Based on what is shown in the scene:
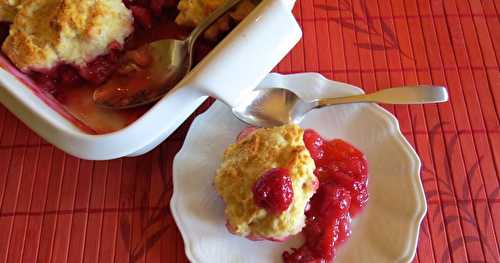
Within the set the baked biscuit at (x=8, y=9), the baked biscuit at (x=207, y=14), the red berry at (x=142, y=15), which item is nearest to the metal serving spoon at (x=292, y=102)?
the baked biscuit at (x=207, y=14)

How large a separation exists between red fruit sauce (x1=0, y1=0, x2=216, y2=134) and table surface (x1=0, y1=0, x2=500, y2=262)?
111 mm

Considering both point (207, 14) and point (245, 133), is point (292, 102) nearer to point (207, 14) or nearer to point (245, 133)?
point (245, 133)

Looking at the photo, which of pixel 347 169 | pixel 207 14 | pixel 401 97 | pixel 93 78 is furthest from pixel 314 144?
pixel 93 78

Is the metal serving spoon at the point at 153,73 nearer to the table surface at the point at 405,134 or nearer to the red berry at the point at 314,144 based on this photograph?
the table surface at the point at 405,134

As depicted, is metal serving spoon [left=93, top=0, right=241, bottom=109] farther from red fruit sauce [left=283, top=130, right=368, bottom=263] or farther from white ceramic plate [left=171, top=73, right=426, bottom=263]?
red fruit sauce [left=283, top=130, right=368, bottom=263]

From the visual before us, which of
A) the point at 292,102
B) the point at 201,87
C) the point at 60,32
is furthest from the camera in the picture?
the point at 292,102

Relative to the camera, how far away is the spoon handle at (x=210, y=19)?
2.65 feet

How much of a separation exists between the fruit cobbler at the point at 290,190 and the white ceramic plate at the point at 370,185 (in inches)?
1.0

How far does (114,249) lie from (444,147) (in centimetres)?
62

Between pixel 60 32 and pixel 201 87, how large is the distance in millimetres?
283

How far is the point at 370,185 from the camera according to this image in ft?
2.70

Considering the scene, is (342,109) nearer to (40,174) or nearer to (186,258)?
(186,258)

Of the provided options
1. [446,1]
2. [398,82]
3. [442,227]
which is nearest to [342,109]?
[398,82]

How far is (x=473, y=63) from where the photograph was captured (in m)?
0.96
